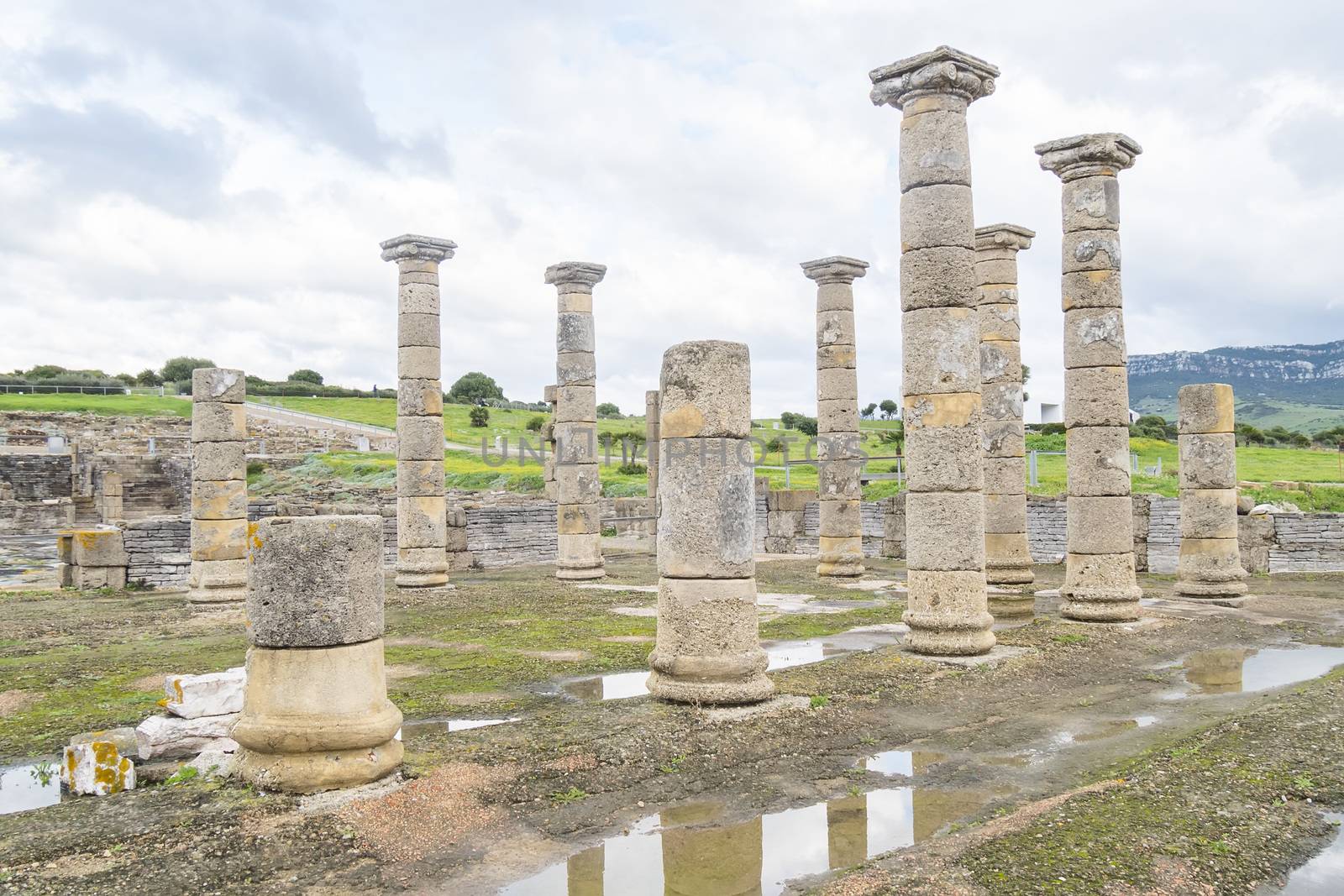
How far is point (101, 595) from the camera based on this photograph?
1878 cm

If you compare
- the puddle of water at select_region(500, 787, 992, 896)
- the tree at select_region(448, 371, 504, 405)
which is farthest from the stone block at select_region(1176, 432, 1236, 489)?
the tree at select_region(448, 371, 504, 405)

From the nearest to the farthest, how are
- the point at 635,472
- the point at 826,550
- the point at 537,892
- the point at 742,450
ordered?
the point at 537,892 → the point at 742,450 → the point at 826,550 → the point at 635,472

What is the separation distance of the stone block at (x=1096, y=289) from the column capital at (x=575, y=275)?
9670 millimetres

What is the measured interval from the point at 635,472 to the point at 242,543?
2648 cm

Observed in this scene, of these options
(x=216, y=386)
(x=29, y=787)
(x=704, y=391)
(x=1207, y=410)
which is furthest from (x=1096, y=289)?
(x=216, y=386)

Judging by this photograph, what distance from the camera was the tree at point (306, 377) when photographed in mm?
78312

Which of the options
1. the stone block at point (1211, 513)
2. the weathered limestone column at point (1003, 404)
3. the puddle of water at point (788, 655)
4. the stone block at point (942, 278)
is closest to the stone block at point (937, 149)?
the stone block at point (942, 278)

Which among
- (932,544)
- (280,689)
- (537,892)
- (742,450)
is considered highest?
(742,450)

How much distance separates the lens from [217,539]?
17047 millimetres

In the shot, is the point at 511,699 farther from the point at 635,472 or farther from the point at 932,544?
the point at 635,472

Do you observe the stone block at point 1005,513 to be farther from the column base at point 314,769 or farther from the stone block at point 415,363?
the column base at point 314,769

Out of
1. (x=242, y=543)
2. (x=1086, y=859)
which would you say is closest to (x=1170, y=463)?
(x=242, y=543)

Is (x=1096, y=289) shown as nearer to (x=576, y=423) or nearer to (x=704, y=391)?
(x=704, y=391)

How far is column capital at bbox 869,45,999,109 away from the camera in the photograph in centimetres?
1157
